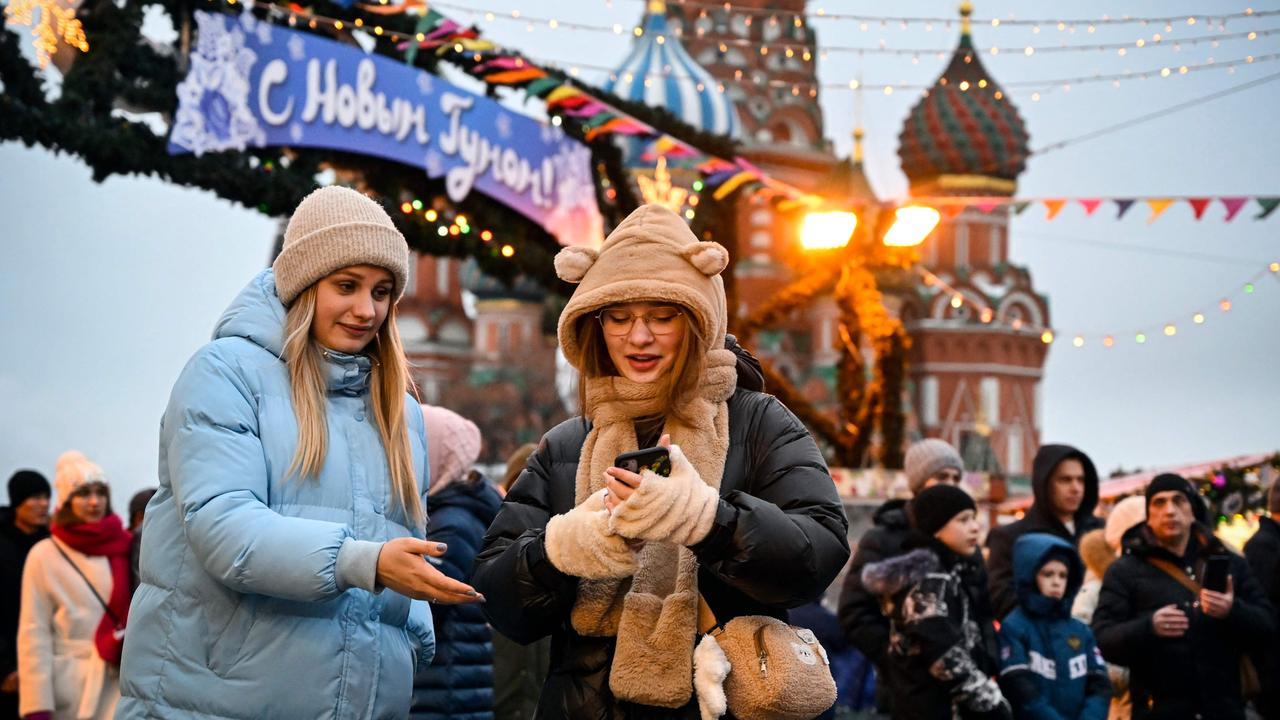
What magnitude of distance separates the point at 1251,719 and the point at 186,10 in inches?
369

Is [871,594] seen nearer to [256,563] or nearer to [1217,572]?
[1217,572]

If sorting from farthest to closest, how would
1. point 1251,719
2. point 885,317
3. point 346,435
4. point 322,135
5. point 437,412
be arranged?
1. point 885,317
2. point 322,135
3. point 1251,719
4. point 437,412
5. point 346,435

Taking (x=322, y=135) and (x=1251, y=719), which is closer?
(x=1251, y=719)

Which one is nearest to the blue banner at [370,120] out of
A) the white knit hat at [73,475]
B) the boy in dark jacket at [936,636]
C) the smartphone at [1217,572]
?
the white knit hat at [73,475]

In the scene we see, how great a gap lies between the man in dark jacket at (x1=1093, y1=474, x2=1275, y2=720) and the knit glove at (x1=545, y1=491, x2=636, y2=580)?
152 inches

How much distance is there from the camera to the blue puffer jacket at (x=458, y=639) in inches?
194

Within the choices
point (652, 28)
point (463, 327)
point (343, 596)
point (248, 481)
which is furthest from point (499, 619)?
point (463, 327)

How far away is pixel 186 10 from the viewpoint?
12688 mm

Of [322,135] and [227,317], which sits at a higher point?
[322,135]

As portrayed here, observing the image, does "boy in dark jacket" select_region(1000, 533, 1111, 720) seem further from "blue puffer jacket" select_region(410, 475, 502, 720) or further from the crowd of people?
the crowd of people

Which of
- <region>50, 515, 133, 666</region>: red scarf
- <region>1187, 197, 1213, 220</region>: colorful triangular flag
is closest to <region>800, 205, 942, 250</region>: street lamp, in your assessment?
<region>1187, 197, 1213, 220</region>: colorful triangular flag

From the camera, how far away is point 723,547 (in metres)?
2.99

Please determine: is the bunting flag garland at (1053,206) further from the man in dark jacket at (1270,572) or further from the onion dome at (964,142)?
the onion dome at (964,142)

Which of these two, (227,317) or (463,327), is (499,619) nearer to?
(227,317)
